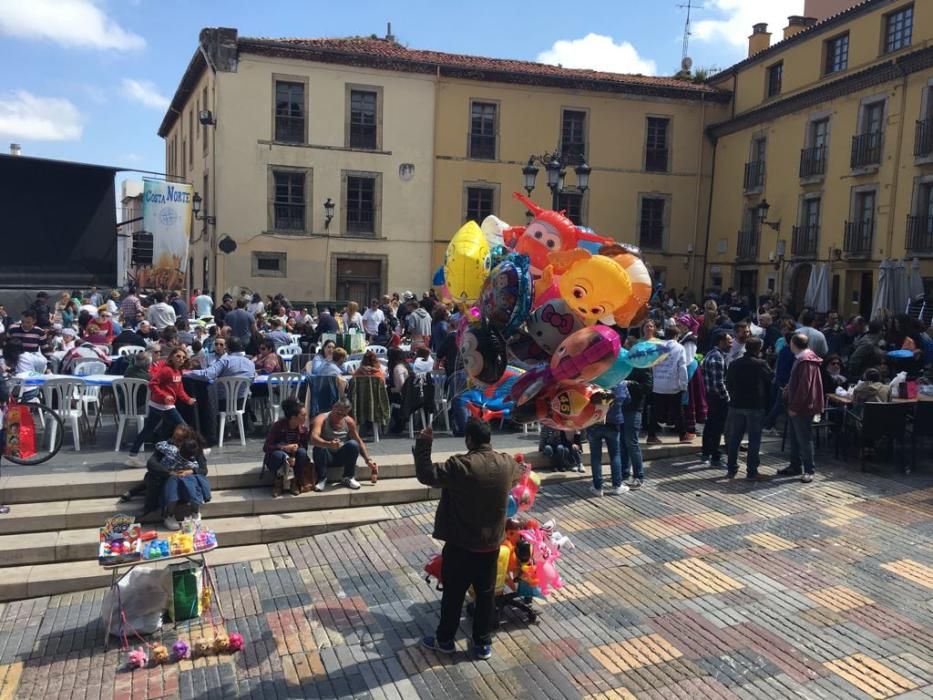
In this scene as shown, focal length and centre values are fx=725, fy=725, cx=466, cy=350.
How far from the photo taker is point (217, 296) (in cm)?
2411

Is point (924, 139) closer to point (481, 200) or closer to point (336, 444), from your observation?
point (481, 200)

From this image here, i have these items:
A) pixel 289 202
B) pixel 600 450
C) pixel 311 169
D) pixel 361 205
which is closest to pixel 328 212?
pixel 361 205

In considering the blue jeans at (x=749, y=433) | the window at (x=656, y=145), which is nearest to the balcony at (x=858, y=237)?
the window at (x=656, y=145)

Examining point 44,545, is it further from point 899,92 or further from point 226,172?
point 899,92

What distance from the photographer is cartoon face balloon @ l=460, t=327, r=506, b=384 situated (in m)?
4.83

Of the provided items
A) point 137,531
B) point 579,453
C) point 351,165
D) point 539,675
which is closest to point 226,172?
point 351,165

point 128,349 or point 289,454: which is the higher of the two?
point 128,349

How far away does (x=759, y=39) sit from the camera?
25.4 metres

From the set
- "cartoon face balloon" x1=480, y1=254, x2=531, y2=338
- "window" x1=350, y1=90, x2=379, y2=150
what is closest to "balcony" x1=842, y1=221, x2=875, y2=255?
"window" x1=350, y1=90, x2=379, y2=150

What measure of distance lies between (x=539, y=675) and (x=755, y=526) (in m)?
3.40

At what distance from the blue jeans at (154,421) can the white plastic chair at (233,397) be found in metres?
0.98

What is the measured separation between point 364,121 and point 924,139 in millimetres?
16014

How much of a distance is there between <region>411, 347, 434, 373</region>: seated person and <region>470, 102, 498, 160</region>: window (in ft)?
52.9

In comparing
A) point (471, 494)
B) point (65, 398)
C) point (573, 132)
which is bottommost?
point (65, 398)
